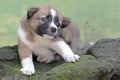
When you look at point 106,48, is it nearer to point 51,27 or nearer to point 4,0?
point 51,27

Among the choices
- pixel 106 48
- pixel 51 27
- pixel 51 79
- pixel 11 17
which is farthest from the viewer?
pixel 11 17

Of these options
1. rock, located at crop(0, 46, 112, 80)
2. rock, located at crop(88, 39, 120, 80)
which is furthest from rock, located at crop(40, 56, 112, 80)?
rock, located at crop(88, 39, 120, 80)

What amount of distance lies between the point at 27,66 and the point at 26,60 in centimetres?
15

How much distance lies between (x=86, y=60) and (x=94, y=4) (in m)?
2.79

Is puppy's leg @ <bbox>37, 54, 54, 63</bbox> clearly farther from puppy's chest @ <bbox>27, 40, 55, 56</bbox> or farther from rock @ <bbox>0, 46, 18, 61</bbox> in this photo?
rock @ <bbox>0, 46, 18, 61</bbox>

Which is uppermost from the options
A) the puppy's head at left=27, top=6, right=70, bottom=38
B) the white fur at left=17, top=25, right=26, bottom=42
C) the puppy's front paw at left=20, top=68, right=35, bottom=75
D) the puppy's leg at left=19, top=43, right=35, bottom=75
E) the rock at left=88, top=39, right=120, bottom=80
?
the puppy's head at left=27, top=6, right=70, bottom=38

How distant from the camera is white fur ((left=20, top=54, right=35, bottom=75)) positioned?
14.7 ft

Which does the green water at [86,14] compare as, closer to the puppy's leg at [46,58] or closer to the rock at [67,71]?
the puppy's leg at [46,58]

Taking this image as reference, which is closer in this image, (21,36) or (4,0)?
(21,36)

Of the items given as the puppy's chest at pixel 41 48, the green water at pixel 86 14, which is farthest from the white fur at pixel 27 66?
the green water at pixel 86 14

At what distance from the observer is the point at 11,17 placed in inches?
278

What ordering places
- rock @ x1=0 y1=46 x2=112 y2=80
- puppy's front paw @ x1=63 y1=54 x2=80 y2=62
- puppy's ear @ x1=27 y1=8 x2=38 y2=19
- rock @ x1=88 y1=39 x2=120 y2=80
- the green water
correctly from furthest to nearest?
the green water → rock @ x1=88 y1=39 x2=120 y2=80 → puppy's ear @ x1=27 y1=8 x2=38 y2=19 → puppy's front paw @ x1=63 y1=54 x2=80 y2=62 → rock @ x1=0 y1=46 x2=112 y2=80

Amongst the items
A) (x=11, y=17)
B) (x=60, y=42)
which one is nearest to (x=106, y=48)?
(x=60, y=42)

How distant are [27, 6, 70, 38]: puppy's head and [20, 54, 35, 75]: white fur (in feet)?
1.06
